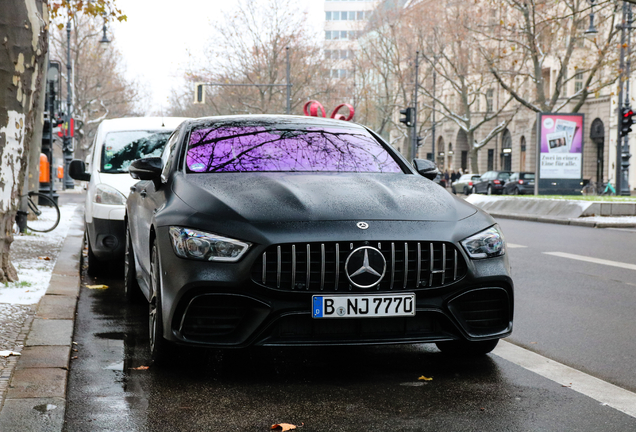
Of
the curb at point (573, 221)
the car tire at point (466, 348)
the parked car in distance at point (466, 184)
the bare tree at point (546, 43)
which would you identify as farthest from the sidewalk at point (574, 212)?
the parked car in distance at point (466, 184)

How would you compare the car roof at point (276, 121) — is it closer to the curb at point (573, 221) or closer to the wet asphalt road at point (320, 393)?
the wet asphalt road at point (320, 393)

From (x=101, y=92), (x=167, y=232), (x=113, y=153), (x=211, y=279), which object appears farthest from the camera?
(x=101, y=92)

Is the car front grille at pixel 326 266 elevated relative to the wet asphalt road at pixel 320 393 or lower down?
elevated

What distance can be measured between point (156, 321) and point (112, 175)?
4.83 meters

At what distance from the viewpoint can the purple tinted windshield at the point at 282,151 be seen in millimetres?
5500

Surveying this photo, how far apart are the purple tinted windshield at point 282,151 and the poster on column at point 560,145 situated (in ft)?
70.9

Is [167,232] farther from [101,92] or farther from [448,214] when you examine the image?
[101,92]

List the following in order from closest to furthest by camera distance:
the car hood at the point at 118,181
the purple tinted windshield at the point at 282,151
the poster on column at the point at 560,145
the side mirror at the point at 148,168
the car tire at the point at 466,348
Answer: the car tire at the point at 466,348 → the purple tinted windshield at the point at 282,151 → the side mirror at the point at 148,168 → the car hood at the point at 118,181 → the poster on column at the point at 560,145

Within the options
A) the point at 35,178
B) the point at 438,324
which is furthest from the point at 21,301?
the point at 35,178

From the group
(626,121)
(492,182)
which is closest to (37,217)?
(626,121)

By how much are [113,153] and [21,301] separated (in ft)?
11.0

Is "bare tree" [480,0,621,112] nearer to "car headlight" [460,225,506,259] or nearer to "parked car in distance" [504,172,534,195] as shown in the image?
"parked car in distance" [504,172,534,195]

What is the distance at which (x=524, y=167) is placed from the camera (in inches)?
2544

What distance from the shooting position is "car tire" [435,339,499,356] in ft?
17.0
